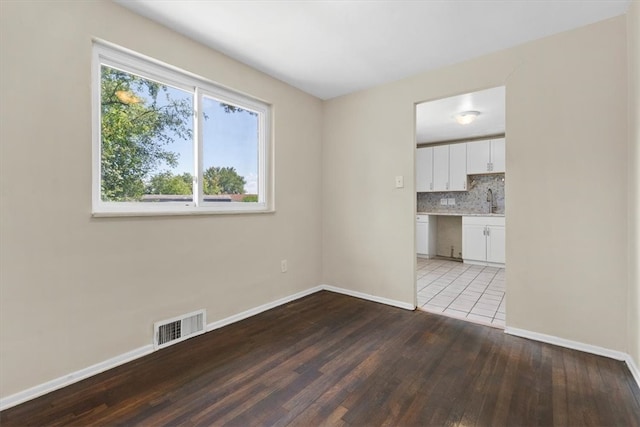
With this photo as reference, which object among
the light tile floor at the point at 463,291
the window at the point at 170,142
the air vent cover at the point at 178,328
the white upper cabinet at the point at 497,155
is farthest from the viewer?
the white upper cabinet at the point at 497,155

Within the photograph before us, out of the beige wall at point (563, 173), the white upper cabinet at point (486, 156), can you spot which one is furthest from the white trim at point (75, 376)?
the white upper cabinet at point (486, 156)

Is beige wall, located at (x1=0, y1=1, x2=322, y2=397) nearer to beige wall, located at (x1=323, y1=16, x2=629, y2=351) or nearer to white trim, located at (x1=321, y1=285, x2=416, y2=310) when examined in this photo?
white trim, located at (x1=321, y1=285, x2=416, y2=310)

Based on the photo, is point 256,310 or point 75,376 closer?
point 75,376

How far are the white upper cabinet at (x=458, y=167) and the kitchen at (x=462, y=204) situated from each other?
2 centimetres

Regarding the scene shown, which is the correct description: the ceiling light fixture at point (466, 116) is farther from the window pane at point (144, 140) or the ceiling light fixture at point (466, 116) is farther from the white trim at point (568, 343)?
the window pane at point (144, 140)

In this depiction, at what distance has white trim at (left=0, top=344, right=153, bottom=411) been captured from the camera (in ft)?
5.14

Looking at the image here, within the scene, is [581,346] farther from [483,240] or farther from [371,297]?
[483,240]

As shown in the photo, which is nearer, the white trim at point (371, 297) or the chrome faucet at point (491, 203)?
the white trim at point (371, 297)

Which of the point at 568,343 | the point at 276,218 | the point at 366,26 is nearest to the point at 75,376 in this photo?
the point at 276,218

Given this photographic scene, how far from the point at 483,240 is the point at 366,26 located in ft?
14.0

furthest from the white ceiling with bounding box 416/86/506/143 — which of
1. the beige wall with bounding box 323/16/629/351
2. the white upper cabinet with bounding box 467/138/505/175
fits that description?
the beige wall with bounding box 323/16/629/351

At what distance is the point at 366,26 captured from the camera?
7.06ft

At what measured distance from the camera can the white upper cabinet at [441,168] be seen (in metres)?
5.70

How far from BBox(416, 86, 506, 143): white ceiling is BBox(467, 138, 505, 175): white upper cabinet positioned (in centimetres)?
19
